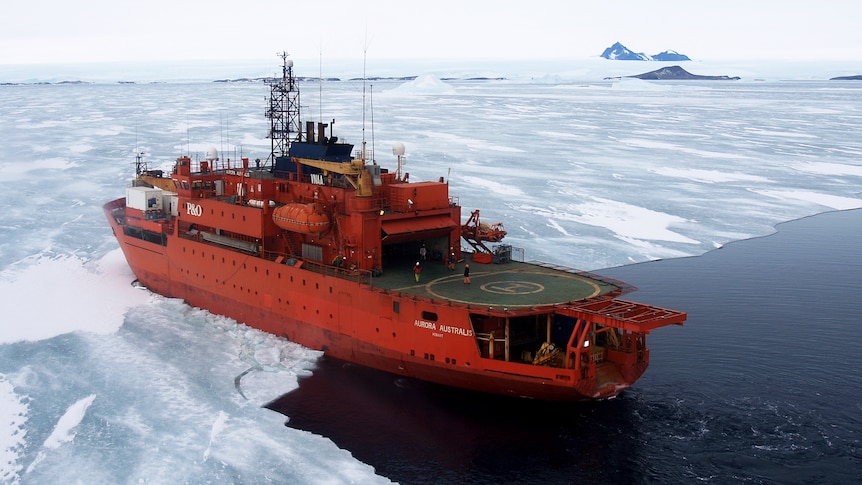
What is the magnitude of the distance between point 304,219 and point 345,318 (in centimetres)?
316

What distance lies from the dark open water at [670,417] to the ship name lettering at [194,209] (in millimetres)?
8454

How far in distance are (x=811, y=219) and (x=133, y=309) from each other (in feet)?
104

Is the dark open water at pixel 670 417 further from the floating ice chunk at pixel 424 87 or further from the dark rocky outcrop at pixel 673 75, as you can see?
the dark rocky outcrop at pixel 673 75

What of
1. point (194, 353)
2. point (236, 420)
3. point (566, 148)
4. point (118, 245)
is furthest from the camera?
point (566, 148)

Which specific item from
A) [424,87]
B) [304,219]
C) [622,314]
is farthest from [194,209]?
[424,87]

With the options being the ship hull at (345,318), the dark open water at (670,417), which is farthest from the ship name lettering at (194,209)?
the dark open water at (670,417)

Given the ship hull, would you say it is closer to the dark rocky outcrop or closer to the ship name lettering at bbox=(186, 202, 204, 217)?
the ship name lettering at bbox=(186, 202, 204, 217)

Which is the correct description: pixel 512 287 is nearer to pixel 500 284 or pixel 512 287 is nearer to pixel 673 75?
pixel 500 284

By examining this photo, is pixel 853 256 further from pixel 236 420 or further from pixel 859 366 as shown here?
pixel 236 420

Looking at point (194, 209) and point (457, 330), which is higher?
point (194, 209)

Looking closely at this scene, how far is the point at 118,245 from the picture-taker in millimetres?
34875

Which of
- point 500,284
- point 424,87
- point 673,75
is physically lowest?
point 500,284

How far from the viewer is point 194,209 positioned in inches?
1117

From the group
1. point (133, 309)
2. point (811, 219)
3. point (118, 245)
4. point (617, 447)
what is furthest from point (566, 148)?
point (617, 447)
